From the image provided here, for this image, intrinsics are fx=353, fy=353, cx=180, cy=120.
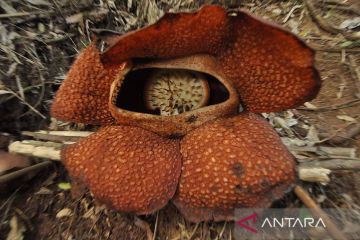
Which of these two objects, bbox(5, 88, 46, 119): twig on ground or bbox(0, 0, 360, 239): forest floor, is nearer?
bbox(0, 0, 360, 239): forest floor

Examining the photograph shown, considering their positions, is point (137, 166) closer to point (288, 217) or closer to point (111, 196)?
point (111, 196)

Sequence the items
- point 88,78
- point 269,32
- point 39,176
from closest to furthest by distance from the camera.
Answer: point 269,32 → point 88,78 → point 39,176

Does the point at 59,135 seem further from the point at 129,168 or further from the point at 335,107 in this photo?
the point at 335,107

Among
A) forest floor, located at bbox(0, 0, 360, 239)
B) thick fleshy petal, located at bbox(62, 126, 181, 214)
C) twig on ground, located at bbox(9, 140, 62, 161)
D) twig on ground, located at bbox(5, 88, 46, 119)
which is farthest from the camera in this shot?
twig on ground, located at bbox(5, 88, 46, 119)

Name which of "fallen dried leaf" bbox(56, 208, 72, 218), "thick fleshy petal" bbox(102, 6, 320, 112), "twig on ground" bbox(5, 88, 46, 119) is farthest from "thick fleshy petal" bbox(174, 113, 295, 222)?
"twig on ground" bbox(5, 88, 46, 119)

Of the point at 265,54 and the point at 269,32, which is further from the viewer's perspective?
the point at 265,54

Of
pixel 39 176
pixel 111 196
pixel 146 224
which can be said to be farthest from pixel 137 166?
pixel 39 176

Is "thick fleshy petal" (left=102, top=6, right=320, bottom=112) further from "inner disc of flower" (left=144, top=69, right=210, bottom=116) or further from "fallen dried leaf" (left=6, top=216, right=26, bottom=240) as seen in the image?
"fallen dried leaf" (left=6, top=216, right=26, bottom=240)

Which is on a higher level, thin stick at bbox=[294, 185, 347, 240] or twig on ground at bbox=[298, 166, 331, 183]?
twig on ground at bbox=[298, 166, 331, 183]

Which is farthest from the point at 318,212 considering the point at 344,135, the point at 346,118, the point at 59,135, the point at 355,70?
the point at 355,70
